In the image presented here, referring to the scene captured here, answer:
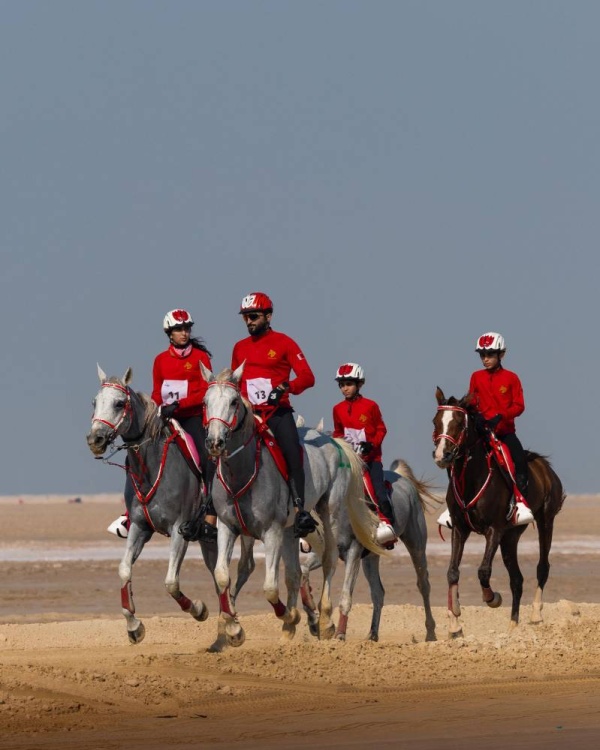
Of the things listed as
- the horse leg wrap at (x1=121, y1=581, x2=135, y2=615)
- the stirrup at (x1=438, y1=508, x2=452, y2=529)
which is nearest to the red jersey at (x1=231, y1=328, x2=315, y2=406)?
the horse leg wrap at (x1=121, y1=581, x2=135, y2=615)

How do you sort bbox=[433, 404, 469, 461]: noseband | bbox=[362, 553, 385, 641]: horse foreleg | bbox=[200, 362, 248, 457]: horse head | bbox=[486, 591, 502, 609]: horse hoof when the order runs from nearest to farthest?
bbox=[200, 362, 248, 457]: horse head
bbox=[433, 404, 469, 461]: noseband
bbox=[362, 553, 385, 641]: horse foreleg
bbox=[486, 591, 502, 609]: horse hoof

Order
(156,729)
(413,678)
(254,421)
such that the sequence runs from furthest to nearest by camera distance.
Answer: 1. (254,421)
2. (413,678)
3. (156,729)

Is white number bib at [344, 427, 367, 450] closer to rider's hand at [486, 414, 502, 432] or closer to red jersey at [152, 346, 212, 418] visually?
rider's hand at [486, 414, 502, 432]

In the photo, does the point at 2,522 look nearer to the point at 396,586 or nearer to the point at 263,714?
the point at 396,586

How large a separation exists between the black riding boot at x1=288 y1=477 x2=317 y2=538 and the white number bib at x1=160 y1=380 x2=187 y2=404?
1680 mm

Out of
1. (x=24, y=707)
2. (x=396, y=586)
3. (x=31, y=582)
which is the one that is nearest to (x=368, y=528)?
(x=24, y=707)

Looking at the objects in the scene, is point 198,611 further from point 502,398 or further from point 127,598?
point 502,398

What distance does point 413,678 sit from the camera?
14.2 metres

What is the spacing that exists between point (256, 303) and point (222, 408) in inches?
76.2

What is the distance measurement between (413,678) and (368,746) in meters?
3.31

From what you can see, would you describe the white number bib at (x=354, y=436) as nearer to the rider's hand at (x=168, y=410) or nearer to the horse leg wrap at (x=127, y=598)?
the rider's hand at (x=168, y=410)

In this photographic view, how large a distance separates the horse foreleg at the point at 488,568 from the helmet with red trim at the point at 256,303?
3737 millimetres

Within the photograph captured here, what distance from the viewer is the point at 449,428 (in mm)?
17375

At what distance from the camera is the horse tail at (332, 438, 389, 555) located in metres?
17.6
